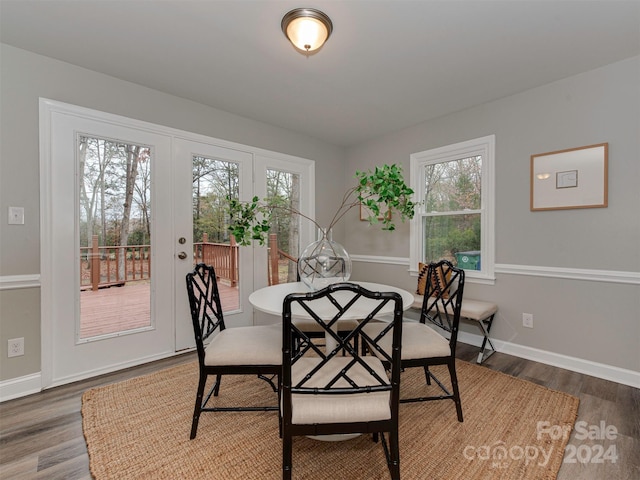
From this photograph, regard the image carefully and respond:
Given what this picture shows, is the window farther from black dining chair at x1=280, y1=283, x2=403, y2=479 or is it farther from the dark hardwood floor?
A: black dining chair at x1=280, y1=283, x2=403, y2=479

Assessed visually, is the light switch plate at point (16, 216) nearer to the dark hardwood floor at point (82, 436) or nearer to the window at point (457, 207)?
the dark hardwood floor at point (82, 436)

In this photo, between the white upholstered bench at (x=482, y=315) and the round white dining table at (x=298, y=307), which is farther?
the white upholstered bench at (x=482, y=315)

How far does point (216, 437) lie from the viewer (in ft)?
5.56

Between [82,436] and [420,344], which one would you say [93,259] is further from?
[420,344]

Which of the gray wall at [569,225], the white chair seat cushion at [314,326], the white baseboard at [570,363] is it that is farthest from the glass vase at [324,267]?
the white baseboard at [570,363]

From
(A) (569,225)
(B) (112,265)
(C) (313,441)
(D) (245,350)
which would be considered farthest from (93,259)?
(A) (569,225)

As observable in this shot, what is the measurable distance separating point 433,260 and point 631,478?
90.8 inches

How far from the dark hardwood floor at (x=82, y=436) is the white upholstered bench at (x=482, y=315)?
0.31 m

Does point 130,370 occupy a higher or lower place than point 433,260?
lower

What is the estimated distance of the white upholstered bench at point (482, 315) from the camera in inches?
107

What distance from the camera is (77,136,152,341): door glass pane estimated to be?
8.01 feet

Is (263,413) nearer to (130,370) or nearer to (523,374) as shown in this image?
(130,370)

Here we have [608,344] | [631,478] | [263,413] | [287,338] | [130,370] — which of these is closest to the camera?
[287,338]

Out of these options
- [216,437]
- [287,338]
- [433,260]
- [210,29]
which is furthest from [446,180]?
[216,437]
